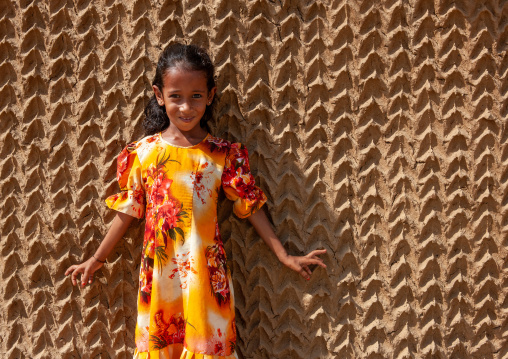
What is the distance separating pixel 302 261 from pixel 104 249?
70 cm

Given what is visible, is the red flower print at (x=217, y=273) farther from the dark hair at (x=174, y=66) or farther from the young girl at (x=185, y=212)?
the dark hair at (x=174, y=66)

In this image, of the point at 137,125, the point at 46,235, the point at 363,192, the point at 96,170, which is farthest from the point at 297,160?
the point at 46,235

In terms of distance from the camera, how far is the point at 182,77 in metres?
1.70

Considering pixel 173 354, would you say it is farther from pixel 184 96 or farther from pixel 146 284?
pixel 184 96

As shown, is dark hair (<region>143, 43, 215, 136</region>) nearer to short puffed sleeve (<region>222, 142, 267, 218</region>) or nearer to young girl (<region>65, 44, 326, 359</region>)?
young girl (<region>65, 44, 326, 359</region>)

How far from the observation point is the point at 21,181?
197 centimetres

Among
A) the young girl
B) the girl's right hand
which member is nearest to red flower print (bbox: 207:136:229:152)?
the young girl

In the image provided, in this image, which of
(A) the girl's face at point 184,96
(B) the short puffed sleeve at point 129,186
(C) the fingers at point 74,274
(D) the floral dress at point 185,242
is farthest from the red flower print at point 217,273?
(C) the fingers at point 74,274

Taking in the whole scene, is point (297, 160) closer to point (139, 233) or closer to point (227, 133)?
point (227, 133)

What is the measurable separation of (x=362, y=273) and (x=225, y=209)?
55 centimetres

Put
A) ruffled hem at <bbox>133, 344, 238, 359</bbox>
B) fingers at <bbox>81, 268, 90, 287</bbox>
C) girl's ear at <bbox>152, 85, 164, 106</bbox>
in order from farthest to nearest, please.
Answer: fingers at <bbox>81, 268, 90, 287</bbox>
girl's ear at <bbox>152, 85, 164, 106</bbox>
ruffled hem at <bbox>133, 344, 238, 359</bbox>

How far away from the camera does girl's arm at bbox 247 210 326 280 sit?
1821mm

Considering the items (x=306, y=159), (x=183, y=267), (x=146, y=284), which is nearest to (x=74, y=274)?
(x=146, y=284)

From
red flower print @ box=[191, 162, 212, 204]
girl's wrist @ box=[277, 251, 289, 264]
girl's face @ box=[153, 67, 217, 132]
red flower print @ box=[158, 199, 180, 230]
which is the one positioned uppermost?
girl's face @ box=[153, 67, 217, 132]
